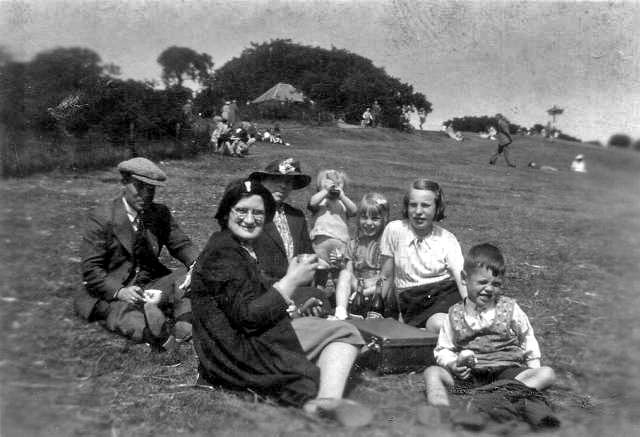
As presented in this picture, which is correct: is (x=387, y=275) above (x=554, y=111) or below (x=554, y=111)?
below

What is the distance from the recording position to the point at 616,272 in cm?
830

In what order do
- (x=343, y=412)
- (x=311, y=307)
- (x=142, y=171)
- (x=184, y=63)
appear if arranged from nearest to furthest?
(x=343, y=412), (x=311, y=307), (x=142, y=171), (x=184, y=63)

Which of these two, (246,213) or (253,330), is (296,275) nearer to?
(253,330)

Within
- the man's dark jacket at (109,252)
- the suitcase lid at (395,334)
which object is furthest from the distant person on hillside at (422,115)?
the man's dark jacket at (109,252)

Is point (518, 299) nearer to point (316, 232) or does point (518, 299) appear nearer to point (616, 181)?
point (316, 232)

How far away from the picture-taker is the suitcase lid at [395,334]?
4402 millimetres

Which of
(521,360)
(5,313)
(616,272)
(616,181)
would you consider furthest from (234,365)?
(616,272)

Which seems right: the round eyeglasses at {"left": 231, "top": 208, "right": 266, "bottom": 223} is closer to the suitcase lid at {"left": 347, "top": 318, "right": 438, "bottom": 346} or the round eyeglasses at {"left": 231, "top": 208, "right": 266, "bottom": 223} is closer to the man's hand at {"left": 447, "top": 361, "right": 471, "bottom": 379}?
the suitcase lid at {"left": 347, "top": 318, "right": 438, "bottom": 346}

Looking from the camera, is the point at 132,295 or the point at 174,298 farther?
the point at 174,298

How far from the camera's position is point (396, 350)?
4402 mm

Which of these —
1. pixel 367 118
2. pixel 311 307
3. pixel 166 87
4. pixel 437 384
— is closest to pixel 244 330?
pixel 311 307

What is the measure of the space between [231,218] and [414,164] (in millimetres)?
16657

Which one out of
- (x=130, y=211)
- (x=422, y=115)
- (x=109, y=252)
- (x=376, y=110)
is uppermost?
(x=376, y=110)

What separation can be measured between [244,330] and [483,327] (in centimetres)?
157
